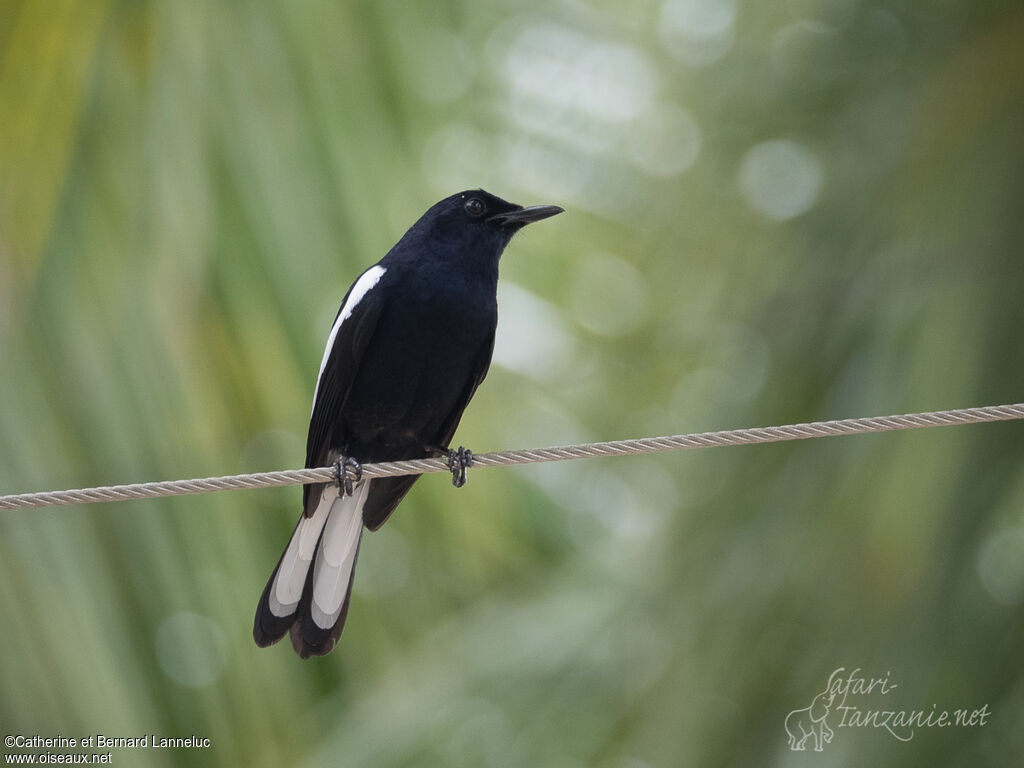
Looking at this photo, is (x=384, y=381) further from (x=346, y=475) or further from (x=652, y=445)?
(x=652, y=445)

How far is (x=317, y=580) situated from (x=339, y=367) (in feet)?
2.29

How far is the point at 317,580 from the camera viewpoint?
3.67m

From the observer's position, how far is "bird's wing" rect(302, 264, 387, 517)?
370cm

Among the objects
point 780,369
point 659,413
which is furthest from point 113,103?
point 659,413

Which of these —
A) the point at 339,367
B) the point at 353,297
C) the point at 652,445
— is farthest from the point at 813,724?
the point at 353,297

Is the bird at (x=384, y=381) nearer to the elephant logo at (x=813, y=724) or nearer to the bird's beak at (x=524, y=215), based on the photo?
the bird's beak at (x=524, y=215)

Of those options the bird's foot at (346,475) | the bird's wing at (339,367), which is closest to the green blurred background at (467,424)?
the bird's foot at (346,475)

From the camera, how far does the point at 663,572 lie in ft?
8.88

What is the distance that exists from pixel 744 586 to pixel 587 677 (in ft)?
1.65

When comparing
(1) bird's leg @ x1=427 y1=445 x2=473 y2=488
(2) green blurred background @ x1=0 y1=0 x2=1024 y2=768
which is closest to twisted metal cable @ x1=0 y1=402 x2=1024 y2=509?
(2) green blurred background @ x1=0 y1=0 x2=1024 y2=768

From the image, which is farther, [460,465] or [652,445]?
[460,465]

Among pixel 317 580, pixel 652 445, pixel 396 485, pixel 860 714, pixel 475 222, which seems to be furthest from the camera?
pixel 475 222

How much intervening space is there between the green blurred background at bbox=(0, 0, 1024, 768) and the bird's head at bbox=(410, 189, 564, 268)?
0.48m

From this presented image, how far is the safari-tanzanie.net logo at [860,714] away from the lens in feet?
7.73
